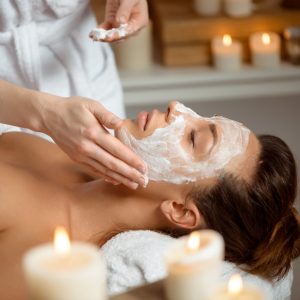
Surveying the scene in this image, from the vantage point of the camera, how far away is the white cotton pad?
1633mm

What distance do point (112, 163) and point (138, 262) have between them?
23 cm

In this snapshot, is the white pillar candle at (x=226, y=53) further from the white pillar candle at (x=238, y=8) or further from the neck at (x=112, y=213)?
the neck at (x=112, y=213)

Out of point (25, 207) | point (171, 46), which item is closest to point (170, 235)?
point (25, 207)

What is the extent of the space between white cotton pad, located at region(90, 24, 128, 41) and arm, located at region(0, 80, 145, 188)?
0.26 meters

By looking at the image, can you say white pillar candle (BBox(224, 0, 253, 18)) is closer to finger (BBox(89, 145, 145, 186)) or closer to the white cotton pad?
the white cotton pad

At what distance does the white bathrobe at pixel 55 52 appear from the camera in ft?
6.14

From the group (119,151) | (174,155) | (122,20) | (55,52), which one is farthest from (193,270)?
(55,52)

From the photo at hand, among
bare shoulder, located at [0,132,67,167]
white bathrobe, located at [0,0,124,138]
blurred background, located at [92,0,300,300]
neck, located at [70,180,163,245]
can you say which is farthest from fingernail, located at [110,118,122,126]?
blurred background, located at [92,0,300,300]

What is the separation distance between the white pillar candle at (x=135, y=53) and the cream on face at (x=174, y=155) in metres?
1.09

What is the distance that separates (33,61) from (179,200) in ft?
2.07

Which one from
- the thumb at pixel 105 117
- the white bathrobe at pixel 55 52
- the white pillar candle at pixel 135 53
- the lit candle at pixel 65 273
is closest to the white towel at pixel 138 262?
the thumb at pixel 105 117

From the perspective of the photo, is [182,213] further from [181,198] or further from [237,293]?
[237,293]

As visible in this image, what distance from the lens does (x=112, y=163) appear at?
4.41 feet

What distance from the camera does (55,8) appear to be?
1.89m
